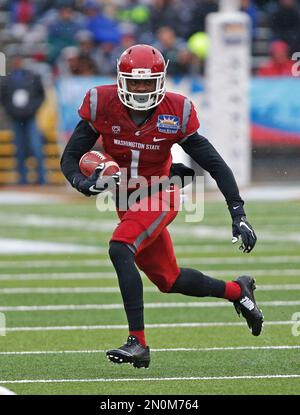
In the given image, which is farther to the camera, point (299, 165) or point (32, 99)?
point (299, 165)

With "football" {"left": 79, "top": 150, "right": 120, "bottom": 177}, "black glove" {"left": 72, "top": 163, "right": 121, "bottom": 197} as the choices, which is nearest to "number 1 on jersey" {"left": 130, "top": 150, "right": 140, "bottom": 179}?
"football" {"left": 79, "top": 150, "right": 120, "bottom": 177}

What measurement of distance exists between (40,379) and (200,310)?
99.8 inches

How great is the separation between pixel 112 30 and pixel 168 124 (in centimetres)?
1298

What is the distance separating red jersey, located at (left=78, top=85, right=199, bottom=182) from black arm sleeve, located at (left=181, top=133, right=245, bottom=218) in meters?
0.07

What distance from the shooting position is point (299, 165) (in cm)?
1912

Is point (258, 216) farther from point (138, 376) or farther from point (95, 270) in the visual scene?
point (138, 376)

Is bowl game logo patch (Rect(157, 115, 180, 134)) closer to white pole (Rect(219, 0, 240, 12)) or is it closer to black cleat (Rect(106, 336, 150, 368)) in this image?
black cleat (Rect(106, 336, 150, 368))

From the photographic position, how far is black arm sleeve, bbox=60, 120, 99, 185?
6.39 metres

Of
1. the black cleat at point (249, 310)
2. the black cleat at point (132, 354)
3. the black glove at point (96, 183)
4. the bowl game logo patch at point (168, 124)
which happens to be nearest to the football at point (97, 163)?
the black glove at point (96, 183)

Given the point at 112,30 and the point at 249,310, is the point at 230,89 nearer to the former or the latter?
the point at 112,30

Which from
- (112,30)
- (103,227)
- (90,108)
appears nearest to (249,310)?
(90,108)

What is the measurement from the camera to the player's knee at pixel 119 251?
608cm

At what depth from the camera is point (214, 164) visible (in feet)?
20.8
